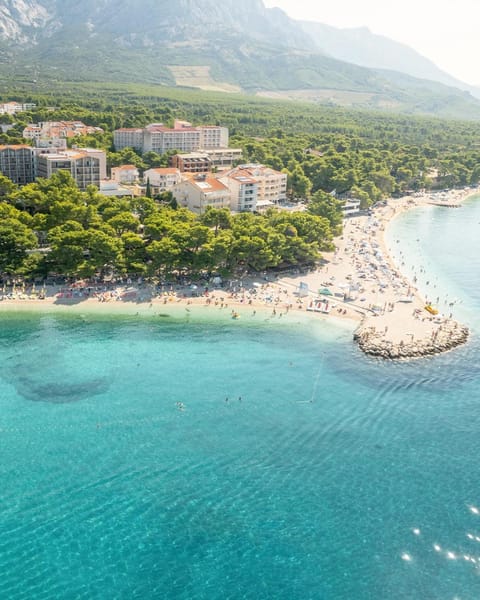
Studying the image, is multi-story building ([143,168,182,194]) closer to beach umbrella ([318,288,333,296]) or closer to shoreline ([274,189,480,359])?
shoreline ([274,189,480,359])

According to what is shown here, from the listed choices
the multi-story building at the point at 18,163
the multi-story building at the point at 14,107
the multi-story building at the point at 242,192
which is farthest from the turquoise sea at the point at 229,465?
the multi-story building at the point at 14,107

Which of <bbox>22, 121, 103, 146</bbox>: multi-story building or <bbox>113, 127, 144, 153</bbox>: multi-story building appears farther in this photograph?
<bbox>113, 127, 144, 153</bbox>: multi-story building

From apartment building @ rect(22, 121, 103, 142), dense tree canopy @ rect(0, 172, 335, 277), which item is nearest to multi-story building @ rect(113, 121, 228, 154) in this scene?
apartment building @ rect(22, 121, 103, 142)

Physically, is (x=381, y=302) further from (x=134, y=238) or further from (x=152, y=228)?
(x=134, y=238)

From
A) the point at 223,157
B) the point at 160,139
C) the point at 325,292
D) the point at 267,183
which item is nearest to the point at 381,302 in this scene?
the point at 325,292

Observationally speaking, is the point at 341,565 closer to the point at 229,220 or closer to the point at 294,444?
the point at 294,444

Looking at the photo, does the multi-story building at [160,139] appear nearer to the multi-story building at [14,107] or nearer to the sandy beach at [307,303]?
the multi-story building at [14,107]
